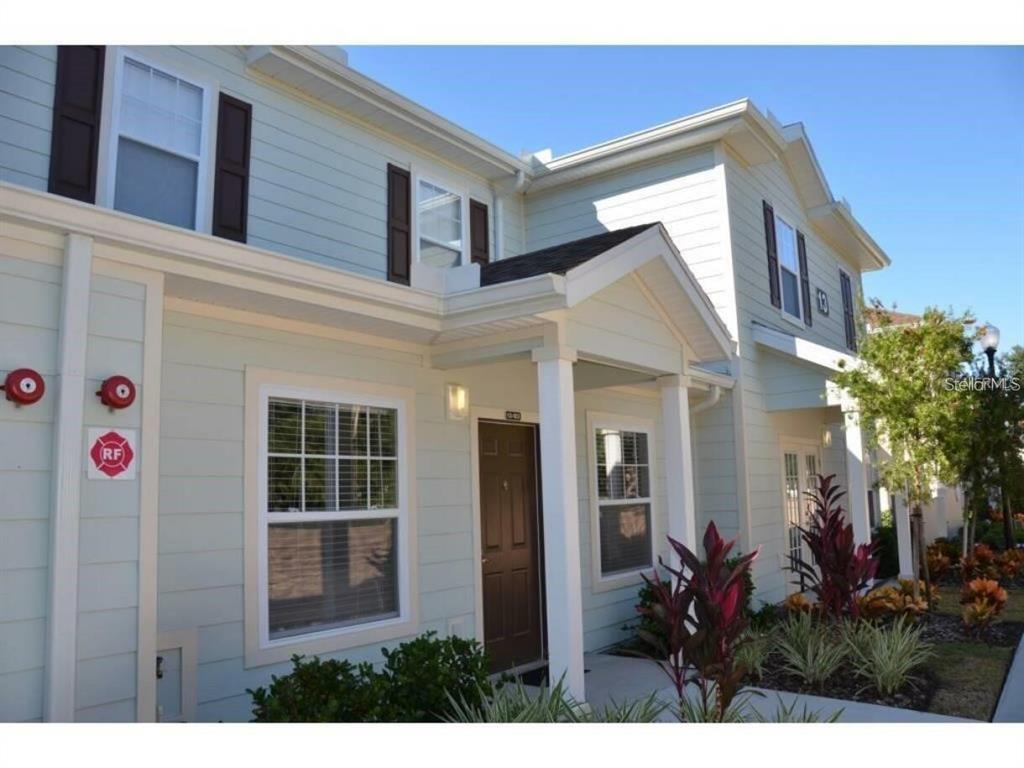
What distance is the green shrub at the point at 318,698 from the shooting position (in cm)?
393

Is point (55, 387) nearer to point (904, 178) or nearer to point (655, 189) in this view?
point (904, 178)

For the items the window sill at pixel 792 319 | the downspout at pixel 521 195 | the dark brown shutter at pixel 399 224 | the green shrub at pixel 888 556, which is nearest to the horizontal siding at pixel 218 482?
the dark brown shutter at pixel 399 224

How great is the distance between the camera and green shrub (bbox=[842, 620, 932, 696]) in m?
5.67

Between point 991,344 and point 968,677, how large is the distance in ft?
19.0

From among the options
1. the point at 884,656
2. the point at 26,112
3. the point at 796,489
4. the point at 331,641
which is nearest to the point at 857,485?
the point at 796,489

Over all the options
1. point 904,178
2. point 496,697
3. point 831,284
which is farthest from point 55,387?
point 831,284

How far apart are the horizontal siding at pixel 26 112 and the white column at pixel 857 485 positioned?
8.21m

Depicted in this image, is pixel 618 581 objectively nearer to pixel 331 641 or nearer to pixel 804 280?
pixel 331 641

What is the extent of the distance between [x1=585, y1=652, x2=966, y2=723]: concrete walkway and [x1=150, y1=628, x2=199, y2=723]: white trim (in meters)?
2.46

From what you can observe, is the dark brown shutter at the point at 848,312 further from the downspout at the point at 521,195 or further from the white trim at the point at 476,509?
the white trim at the point at 476,509

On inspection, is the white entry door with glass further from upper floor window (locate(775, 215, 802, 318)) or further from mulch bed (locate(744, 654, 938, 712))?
mulch bed (locate(744, 654, 938, 712))

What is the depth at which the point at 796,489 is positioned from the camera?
11258mm

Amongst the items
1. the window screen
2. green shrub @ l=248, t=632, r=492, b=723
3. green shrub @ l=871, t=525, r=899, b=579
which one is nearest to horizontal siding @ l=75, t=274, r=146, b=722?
green shrub @ l=248, t=632, r=492, b=723
